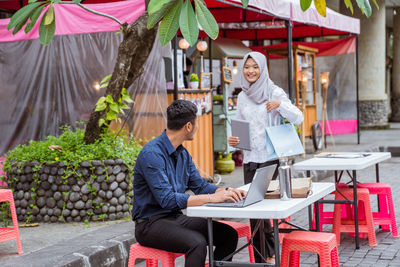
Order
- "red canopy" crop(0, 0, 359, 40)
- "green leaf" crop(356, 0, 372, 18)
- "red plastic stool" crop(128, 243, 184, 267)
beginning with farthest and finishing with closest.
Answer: "red canopy" crop(0, 0, 359, 40) < "red plastic stool" crop(128, 243, 184, 267) < "green leaf" crop(356, 0, 372, 18)

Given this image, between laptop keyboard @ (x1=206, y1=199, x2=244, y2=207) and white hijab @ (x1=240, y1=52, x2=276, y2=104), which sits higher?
white hijab @ (x1=240, y1=52, x2=276, y2=104)

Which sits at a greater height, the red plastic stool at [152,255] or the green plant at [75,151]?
the green plant at [75,151]

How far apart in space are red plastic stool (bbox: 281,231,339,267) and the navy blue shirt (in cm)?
77

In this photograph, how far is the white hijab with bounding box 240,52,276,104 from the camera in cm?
507

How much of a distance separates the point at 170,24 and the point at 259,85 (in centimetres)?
223

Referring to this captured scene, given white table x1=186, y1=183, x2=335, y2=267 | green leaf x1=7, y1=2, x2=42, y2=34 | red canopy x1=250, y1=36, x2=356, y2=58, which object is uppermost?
red canopy x1=250, y1=36, x2=356, y2=58

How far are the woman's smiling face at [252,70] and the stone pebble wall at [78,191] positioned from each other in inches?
85.9

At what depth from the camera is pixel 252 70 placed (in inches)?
200

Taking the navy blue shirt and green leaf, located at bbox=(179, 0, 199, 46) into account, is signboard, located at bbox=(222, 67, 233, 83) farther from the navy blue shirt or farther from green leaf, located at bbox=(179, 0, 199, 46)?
green leaf, located at bbox=(179, 0, 199, 46)

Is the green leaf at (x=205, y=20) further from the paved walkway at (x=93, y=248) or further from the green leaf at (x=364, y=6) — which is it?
the paved walkway at (x=93, y=248)

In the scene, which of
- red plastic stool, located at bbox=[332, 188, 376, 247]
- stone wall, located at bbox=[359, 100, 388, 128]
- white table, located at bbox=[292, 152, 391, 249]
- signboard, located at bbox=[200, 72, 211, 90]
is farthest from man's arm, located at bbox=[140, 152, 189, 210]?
stone wall, located at bbox=[359, 100, 388, 128]

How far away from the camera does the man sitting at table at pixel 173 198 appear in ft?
12.4

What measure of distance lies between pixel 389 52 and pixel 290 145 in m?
30.0

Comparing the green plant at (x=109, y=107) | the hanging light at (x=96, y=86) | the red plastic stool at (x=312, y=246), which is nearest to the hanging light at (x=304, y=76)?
the hanging light at (x=96, y=86)
